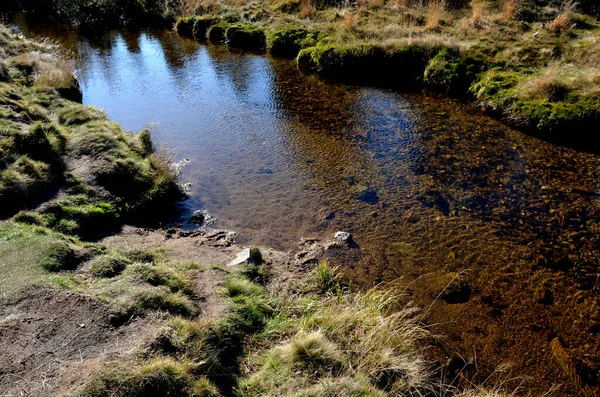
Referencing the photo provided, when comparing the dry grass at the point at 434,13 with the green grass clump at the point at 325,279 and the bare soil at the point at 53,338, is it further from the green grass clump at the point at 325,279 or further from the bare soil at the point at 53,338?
the bare soil at the point at 53,338

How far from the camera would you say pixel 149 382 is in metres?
4.88

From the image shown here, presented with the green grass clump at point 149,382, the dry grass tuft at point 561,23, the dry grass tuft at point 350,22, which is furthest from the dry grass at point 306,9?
the green grass clump at point 149,382

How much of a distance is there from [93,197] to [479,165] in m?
10.6

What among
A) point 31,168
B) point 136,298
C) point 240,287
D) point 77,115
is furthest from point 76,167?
point 240,287

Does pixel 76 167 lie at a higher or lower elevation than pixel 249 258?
higher

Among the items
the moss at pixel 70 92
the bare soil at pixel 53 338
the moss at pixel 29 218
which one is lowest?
the bare soil at pixel 53 338

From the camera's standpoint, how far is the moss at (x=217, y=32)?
2648 cm

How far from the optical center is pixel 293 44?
22.8 m

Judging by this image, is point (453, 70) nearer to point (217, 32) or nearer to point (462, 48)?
point (462, 48)

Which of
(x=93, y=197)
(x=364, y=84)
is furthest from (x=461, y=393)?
(x=364, y=84)

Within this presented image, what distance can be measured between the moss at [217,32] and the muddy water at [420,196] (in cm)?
777

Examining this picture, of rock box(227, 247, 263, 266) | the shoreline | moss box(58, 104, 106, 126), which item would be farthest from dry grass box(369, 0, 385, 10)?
rock box(227, 247, 263, 266)

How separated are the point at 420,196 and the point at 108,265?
7682 mm

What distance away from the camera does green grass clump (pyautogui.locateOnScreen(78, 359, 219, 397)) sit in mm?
4695
